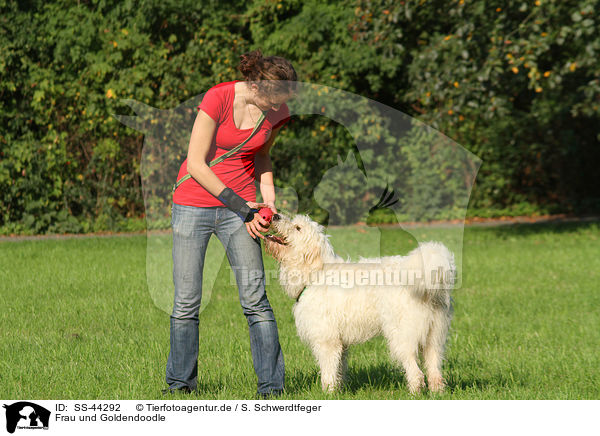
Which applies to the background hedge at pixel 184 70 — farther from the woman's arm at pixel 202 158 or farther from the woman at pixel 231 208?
the woman's arm at pixel 202 158

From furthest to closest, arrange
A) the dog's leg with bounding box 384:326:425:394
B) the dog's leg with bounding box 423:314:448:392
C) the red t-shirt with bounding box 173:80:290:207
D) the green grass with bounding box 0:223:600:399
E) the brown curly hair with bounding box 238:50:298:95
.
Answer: the green grass with bounding box 0:223:600:399 → the dog's leg with bounding box 423:314:448:392 → the dog's leg with bounding box 384:326:425:394 → the red t-shirt with bounding box 173:80:290:207 → the brown curly hair with bounding box 238:50:298:95

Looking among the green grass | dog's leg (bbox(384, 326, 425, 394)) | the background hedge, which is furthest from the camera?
the background hedge

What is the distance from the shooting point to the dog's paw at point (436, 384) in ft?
15.2

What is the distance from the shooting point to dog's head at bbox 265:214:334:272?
4.61 m

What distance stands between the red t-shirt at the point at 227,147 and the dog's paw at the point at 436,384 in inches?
65.8

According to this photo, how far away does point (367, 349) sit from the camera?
237 inches

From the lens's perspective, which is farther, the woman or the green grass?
the green grass

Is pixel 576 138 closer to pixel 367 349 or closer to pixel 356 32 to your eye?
pixel 356 32

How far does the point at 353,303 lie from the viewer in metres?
4.61

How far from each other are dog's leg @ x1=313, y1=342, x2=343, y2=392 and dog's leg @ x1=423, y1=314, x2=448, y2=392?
587 millimetres
